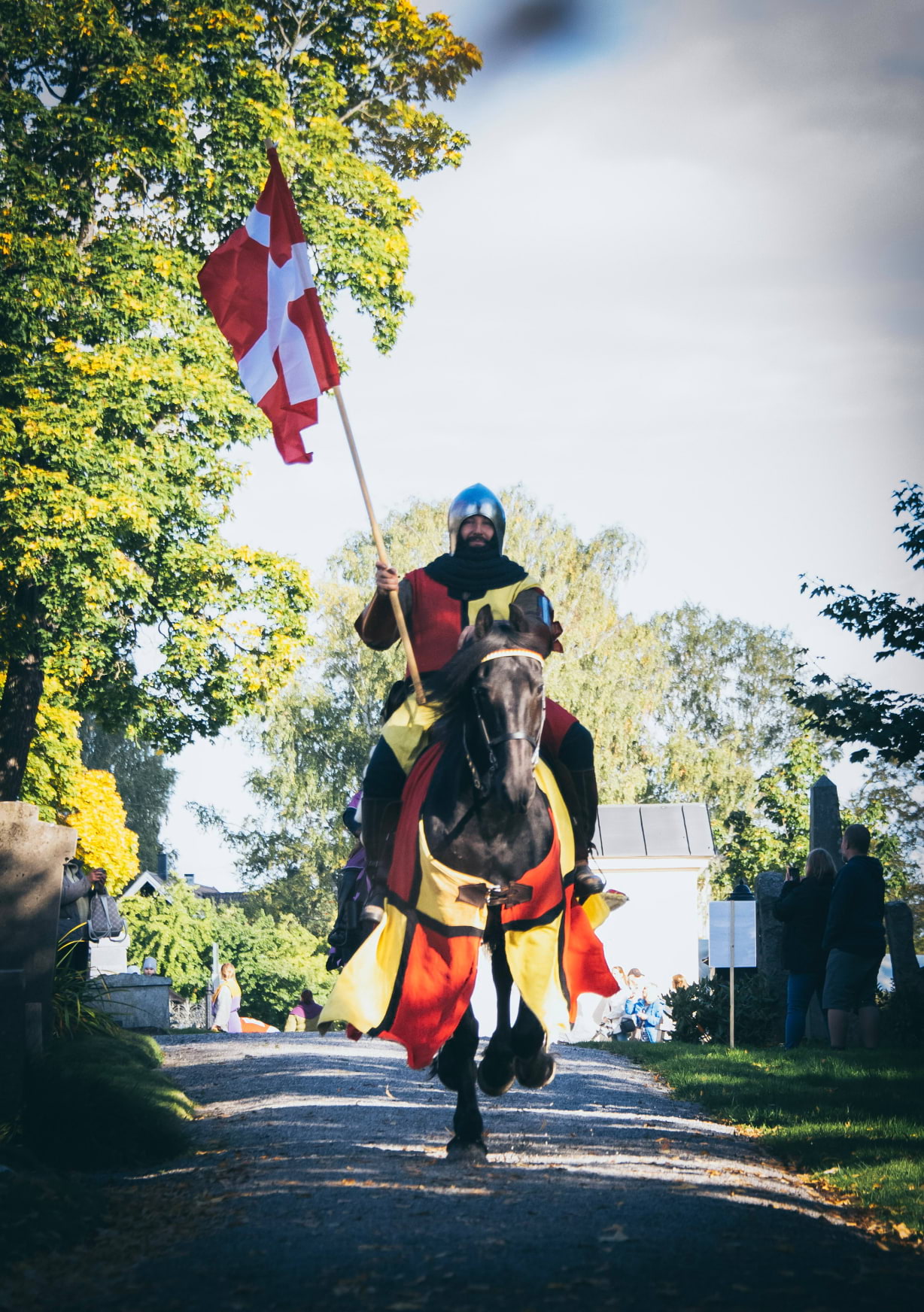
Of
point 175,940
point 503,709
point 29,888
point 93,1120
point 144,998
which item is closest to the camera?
point 503,709

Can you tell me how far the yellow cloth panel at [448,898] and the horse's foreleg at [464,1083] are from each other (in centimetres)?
61

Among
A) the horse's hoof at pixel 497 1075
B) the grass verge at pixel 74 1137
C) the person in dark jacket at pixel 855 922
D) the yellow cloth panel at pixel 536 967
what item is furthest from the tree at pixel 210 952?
the yellow cloth panel at pixel 536 967

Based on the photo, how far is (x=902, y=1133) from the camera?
25.5 ft

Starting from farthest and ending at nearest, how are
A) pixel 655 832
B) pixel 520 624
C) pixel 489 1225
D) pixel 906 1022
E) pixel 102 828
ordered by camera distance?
pixel 655 832 < pixel 102 828 < pixel 906 1022 < pixel 520 624 < pixel 489 1225

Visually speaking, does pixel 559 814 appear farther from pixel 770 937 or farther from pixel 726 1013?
pixel 770 937

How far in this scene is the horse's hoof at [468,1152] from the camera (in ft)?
21.3

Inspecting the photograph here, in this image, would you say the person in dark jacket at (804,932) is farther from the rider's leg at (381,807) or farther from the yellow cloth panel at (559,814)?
the rider's leg at (381,807)

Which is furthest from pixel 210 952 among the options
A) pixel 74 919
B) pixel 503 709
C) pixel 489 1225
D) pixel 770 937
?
pixel 489 1225

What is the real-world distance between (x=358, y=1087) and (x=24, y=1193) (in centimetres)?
492

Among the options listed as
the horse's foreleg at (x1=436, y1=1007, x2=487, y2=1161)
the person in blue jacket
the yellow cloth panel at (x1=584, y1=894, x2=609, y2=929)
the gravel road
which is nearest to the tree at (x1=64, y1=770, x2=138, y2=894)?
the person in blue jacket

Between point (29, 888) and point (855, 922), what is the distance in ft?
22.1

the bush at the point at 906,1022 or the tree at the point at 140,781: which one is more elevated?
the tree at the point at 140,781

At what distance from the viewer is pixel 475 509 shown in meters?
7.35

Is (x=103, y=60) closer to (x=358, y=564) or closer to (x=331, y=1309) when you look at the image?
(x=331, y=1309)
